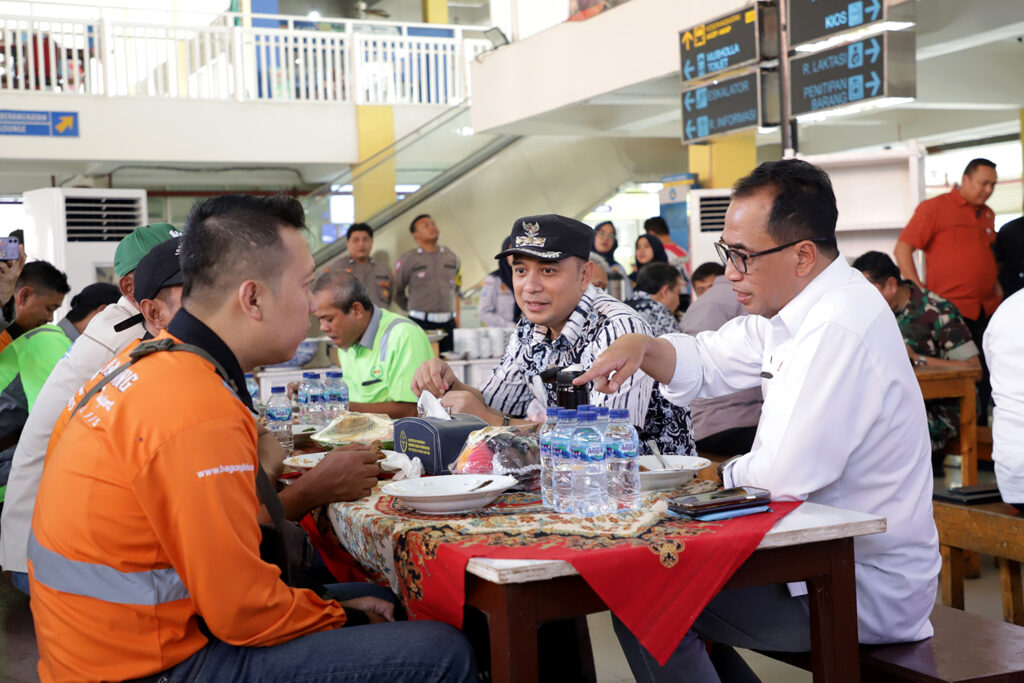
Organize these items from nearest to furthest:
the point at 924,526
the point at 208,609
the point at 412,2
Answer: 1. the point at 208,609
2. the point at 924,526
3. the point at 412,2

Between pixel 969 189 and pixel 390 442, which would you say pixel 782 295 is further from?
pixel 969 189

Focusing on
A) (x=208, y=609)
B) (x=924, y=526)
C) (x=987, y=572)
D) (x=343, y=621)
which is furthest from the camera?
(x=987, y=572)

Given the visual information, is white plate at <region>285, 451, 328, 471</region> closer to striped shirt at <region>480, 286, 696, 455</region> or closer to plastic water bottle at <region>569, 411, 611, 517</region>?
striped shirt at <region>480, 286, 696, 455</region>

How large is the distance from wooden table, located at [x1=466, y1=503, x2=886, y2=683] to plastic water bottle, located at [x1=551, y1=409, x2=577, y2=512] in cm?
32

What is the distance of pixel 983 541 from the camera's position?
330 cm

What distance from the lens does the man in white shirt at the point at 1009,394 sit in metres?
3.15

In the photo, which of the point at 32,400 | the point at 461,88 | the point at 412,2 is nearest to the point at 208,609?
the point at 32,400

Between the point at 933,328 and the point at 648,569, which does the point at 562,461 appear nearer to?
the point at 648,569

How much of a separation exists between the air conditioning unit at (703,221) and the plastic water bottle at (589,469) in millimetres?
7203

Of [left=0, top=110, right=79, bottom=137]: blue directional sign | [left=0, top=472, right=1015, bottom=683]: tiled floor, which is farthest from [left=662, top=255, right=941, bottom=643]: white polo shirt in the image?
[left=0, top=110, right=79, bottom=137]: blue directional sign

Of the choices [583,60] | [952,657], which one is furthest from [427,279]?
[952,657]

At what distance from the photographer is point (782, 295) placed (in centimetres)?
233

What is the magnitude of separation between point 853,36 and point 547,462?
15.4 feet

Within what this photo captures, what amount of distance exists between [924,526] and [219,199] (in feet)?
5.06
